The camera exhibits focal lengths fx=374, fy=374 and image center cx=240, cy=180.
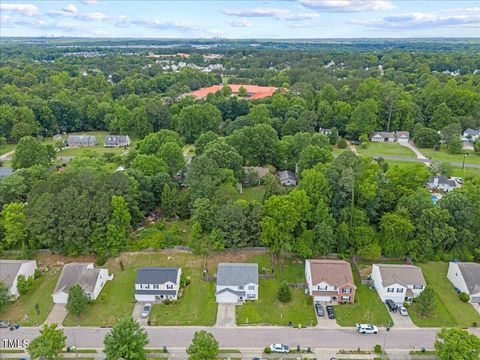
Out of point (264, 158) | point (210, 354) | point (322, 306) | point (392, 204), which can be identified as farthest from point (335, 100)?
point (210, 354)

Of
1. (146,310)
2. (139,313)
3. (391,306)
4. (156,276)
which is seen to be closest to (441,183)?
(391,306)

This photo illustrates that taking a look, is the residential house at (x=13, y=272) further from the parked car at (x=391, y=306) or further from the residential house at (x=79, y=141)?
the residential house at (x=79, y=141)

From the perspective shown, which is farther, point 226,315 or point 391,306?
point 391,306

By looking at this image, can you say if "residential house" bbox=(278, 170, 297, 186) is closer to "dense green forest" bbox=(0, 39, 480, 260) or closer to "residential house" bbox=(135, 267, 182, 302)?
"dense green forest" bbox=(0, 39, 480, 260)

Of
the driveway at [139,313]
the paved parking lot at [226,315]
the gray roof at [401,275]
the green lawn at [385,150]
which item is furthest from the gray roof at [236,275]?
the green lawn at [385,150]

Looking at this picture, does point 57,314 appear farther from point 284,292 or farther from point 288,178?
point 288,178
